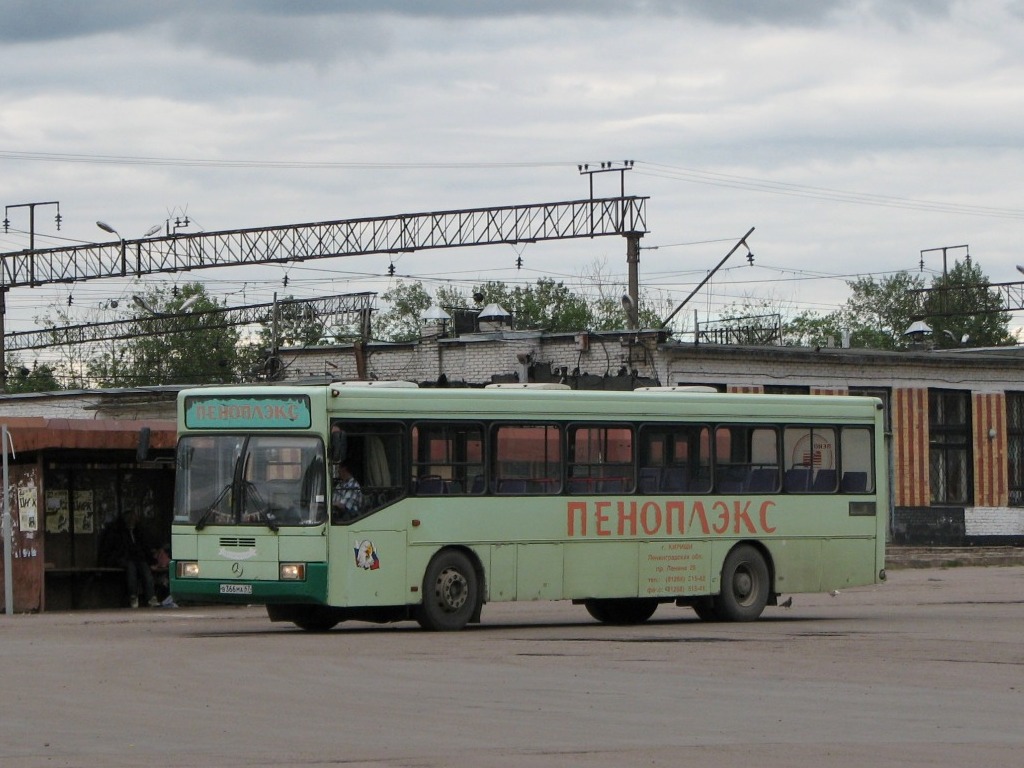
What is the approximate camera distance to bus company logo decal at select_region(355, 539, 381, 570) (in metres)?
19.9

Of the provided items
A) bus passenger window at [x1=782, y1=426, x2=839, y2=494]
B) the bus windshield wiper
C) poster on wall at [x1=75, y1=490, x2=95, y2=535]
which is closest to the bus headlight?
the bus windshield wiper

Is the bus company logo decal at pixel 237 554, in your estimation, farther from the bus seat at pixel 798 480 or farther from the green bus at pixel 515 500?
the bus seat at pixel 798 480

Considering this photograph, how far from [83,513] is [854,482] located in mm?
11168

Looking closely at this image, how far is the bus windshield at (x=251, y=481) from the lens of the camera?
778 inches

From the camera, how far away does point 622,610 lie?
23.3 meters

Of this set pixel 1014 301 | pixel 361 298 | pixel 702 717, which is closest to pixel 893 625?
pixel 702 717

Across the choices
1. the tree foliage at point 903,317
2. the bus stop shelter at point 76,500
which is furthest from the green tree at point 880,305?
the bus stop shelter at point 76,500

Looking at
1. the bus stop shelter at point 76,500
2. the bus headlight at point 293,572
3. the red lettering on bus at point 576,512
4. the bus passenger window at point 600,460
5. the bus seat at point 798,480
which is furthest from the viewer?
the bus stop shelter at point 76,500

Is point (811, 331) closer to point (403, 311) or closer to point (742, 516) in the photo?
point (403, 311)

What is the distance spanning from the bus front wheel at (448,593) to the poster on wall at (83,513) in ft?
28.4

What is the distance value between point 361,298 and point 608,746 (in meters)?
48.6

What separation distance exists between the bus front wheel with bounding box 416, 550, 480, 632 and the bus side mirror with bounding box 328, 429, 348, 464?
65.6 inches

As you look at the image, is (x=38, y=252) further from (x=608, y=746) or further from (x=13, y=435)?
(x=608, y=746)

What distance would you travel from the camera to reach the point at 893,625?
72.8 feet
